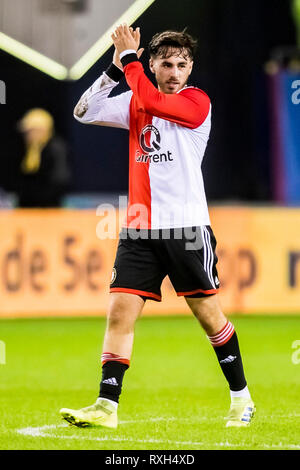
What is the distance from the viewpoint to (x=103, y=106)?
267 inches

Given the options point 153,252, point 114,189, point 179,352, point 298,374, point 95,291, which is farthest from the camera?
point 114,189

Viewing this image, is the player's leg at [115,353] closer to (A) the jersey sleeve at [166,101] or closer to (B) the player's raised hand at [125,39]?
(A) the jersey sleeve at [166,101]

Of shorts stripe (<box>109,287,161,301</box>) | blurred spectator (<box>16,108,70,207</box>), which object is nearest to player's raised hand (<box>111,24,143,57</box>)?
shorts stripe (<box>109,287,161,301</box>)

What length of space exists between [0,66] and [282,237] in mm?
6465

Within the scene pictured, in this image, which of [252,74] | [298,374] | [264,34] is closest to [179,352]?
[298,374]

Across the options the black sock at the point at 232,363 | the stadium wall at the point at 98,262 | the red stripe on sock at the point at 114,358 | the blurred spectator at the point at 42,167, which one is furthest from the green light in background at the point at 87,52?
the blurred spectator at the point at 42,167

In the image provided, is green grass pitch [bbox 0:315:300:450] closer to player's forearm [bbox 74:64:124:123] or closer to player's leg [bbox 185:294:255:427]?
player's leg [bbox 185:294:255:427]

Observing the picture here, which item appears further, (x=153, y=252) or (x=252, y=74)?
(x=252, y=74)

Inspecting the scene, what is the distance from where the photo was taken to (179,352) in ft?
35.2

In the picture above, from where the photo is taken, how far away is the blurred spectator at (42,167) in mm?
15234

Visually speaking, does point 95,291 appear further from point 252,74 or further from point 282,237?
point 252,74

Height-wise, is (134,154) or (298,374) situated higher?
(134,154)

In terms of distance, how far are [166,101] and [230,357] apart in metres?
1.63

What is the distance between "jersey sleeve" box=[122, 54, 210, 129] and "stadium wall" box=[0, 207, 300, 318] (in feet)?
22.7
